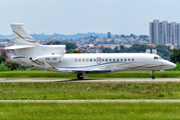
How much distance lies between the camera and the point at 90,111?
59.2 feet

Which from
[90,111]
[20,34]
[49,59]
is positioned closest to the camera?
[90,111]

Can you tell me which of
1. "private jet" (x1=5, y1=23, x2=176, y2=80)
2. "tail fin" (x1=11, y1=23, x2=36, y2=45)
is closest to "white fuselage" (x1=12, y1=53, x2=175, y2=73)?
"private jet" (x1=5, y1=23, x2=176, y2=80)

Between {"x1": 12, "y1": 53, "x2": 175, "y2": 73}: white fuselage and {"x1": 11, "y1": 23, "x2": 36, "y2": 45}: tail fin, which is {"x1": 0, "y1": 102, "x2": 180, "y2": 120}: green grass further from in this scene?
{"x1": 11, "y1": 23, "x2": 36, "y2": 45}: tail fin

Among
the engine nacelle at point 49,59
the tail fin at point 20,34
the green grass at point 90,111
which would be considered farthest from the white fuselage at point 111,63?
the green grass at point 90,111

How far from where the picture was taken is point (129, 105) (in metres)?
19.7

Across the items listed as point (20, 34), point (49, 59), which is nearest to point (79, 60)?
point (49, 59)

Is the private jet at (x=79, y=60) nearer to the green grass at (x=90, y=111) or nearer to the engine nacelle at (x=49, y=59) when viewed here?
the engine nacelle at (x=49, y=59)

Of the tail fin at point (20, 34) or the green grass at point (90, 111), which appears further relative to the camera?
the tail fin at point (20, 34)

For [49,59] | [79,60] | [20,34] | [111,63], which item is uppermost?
[20,34]

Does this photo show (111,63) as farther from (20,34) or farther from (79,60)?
(20,34)

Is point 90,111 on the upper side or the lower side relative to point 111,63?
lower

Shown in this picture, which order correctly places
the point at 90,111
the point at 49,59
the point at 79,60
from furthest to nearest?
1. the point at 79,60
2. the point at 49,59
3. the point at 90,111

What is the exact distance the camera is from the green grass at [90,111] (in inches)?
655

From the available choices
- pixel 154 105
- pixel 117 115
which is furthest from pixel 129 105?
pixel 117 115
